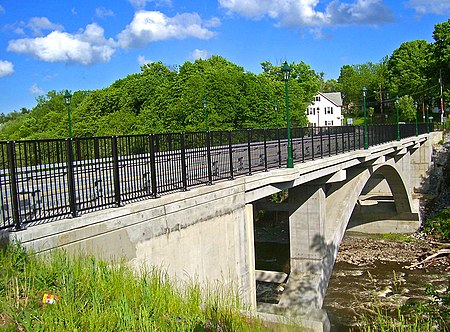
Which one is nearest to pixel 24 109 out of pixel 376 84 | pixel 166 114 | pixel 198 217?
pixel 376 84

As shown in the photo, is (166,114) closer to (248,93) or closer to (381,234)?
(248,93)

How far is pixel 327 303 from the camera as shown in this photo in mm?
21812

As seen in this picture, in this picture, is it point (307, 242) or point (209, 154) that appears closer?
point (209, 154)

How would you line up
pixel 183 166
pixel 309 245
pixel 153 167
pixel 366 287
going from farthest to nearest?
pixel 366 287
pixel 309 245
pixel 183 166
pixel 153 167

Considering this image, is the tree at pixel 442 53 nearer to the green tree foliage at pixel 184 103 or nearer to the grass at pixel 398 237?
the green tree foliage at pixel 184 103

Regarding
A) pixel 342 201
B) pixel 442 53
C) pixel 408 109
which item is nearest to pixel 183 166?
pixel 342 201

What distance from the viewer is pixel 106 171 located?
775 cm

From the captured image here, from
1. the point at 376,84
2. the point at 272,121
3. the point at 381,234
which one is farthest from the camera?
the point at 376,84

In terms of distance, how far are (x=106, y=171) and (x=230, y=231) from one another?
3304 millimetres

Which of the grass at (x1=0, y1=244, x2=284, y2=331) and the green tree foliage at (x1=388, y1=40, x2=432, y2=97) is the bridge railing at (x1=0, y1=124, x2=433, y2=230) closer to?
the grass at (x1=0, y1=244, x2=284, y2=331)

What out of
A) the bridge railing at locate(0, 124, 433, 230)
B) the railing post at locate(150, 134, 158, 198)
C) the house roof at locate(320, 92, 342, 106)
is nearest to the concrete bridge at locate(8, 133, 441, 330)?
the railing post at locate(150, 134, 158, 198)

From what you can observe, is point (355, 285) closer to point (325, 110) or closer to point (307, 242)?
point (307, 242)

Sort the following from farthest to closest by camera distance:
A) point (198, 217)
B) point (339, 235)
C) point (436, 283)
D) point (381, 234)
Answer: point (381, 234), point (436, 283), point (339, 235), point (198, 217)

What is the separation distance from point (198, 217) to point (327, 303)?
14.8m
